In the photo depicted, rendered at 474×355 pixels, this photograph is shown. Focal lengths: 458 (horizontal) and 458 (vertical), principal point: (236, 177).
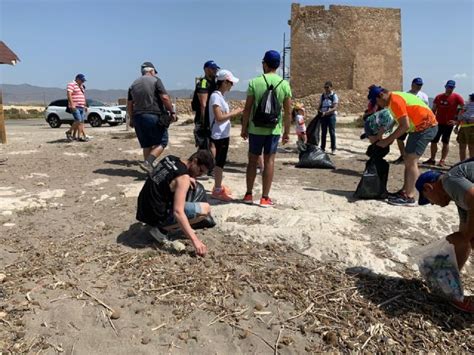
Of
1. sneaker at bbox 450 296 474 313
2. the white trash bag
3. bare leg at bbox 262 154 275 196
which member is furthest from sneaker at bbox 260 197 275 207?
sneaker at bbox 450 296 474 313

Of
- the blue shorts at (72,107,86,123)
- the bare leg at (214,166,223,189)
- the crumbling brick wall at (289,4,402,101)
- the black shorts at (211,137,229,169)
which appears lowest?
the bare leg at (214,166,223,189)

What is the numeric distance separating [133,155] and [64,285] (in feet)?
19.7

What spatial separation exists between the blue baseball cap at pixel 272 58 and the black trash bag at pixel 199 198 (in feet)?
5.09

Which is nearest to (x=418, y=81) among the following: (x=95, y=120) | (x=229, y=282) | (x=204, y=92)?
(x=204, y=92)

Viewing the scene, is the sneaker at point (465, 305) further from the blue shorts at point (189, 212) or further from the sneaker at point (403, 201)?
the blue shorts at point (189, 212)

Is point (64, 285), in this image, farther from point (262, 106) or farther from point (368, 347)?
point (262, 106)

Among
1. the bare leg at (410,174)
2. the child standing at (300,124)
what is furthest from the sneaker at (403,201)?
the child standing at (300,124)

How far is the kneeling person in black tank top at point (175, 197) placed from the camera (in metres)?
3.76

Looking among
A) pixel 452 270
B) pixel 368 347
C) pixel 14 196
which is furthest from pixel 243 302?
pixel 14 196

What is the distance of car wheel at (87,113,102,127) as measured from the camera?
21.6m

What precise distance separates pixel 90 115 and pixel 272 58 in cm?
1839

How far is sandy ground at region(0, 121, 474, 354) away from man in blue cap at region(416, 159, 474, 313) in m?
0.44

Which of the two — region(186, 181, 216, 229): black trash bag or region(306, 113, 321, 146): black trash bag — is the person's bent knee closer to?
region(186, 181, 216, 229): black trash bag

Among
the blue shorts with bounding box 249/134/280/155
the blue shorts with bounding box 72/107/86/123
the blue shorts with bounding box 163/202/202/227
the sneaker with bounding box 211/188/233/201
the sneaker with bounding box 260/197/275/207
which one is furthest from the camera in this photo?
the blue shorts with bounding box 72/107/86/123
